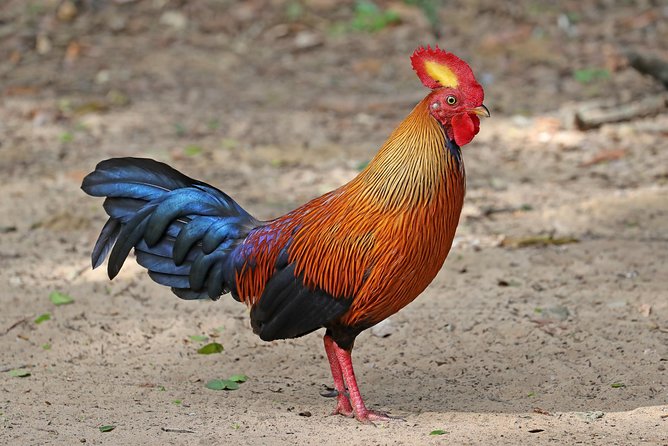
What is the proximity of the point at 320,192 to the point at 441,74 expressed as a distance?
397cm

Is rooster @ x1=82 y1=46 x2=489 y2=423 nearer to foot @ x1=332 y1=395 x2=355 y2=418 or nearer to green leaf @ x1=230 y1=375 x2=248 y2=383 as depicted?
foot @ x1=332 y1=395 x2=355 y2=418

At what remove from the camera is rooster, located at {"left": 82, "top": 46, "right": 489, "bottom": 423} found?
4391 mm

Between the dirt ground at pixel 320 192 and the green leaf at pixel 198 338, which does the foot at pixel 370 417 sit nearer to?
the dirt ground at pixel 320 192

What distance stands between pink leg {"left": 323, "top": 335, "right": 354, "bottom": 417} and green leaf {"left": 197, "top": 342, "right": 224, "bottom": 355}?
1.05 metres

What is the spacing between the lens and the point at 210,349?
5.67m

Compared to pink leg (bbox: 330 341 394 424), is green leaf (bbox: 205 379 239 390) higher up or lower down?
lower down

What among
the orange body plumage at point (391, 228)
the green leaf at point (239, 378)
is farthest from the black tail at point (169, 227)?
the green leaf at point (239, 378)

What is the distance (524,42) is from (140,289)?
23.6 feet

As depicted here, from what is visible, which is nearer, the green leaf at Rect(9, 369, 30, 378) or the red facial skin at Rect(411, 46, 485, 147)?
the red facial skin at Rect(411, 46, 485, 147)

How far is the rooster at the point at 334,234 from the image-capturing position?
4.39 metres

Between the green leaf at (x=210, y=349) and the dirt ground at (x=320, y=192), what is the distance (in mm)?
30

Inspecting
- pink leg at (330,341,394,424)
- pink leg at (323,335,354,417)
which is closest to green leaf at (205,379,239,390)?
pink leg at (323,335,354,417)

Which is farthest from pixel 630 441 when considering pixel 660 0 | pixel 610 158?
pixel 660 0

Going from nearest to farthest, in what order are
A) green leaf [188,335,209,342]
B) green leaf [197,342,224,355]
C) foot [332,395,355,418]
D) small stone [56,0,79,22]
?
foot [332,395,355,418] → green leaf [197,342,224,355] → green leaf [188,335,209,342] → small stone [56,0,79,22]
